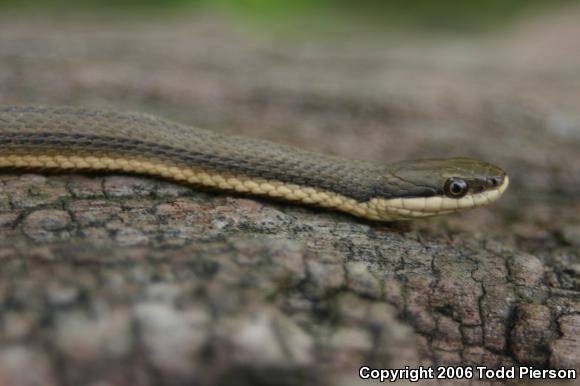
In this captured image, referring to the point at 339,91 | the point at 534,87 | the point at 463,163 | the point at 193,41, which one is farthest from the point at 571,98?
the point at 193,41

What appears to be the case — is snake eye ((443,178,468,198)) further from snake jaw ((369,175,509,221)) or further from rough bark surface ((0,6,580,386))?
rough bark surface ((0,6,580,386))

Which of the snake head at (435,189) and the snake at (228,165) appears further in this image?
the snake head at (435,189)

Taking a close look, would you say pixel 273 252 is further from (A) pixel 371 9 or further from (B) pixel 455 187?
(A) pixel 371 9

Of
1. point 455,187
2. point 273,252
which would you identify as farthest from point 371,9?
point 273,252

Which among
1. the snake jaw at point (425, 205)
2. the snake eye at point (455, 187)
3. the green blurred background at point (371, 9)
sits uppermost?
the green blurred background at point (371, 9)

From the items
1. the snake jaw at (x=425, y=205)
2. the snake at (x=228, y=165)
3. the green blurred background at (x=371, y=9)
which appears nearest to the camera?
the snake at (x=228, y=165)

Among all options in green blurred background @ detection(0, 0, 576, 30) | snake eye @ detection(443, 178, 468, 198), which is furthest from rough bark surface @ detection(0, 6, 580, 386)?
green blurred background @ detection(0, 0, 576, 30)

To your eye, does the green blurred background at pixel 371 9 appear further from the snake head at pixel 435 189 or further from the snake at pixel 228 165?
the snake head at pixel 435 189

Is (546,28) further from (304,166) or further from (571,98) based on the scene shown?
(304,166)

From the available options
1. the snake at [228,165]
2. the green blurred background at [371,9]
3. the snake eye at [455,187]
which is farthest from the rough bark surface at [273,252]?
the green blurred background at [371,9]
